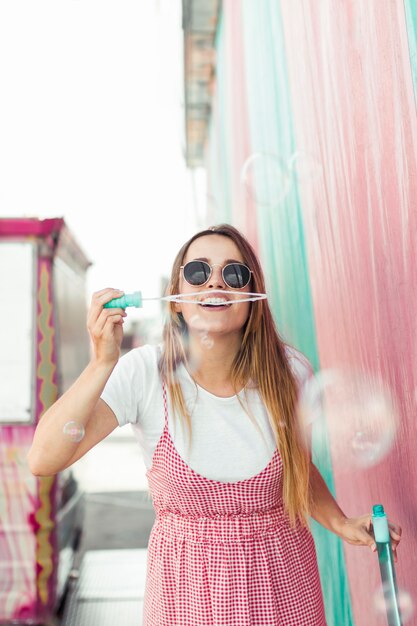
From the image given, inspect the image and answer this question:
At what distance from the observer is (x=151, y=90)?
747cm

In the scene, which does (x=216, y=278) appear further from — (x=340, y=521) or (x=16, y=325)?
(x=16, y=325)

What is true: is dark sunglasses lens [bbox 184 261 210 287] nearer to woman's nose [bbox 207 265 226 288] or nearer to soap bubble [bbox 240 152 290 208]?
woman's nose [bbox 207 265 226 288]

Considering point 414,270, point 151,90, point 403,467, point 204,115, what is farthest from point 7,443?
point 204,115

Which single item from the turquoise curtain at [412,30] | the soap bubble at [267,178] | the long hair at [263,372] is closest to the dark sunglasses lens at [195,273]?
the long hair at [263,372]

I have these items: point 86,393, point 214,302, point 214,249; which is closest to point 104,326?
point 86,393

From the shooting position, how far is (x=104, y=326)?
1233 millimetres

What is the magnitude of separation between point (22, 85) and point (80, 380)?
4986 mm

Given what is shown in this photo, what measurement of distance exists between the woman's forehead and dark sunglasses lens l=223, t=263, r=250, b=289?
0.04m

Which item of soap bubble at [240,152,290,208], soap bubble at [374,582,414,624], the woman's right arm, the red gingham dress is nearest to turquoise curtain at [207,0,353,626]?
soap bubble at [240,152,290,208]

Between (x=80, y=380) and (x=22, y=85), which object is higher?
(x=22, y=85)

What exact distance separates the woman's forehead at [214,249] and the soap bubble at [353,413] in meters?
0.36

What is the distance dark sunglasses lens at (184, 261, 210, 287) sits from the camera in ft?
4.47

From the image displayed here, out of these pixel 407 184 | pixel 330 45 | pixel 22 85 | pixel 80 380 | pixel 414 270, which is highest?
pixel 22 85

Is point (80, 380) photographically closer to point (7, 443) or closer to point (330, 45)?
point (330, 45)
